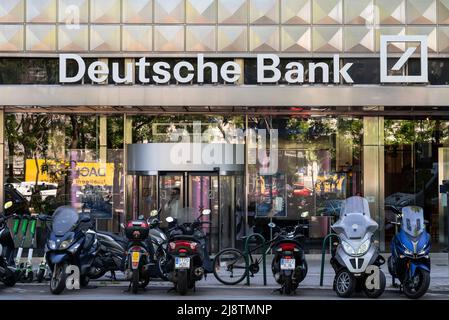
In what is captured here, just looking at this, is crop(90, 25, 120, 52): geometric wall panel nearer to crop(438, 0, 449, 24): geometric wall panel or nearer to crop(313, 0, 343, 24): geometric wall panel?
crop(313, 0, 343, 24): geometric wall panel

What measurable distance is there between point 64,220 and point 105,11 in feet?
21.5

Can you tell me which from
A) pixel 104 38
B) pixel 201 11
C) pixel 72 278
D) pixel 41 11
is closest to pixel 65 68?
pixel 104 38

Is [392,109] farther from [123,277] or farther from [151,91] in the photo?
[123,277]

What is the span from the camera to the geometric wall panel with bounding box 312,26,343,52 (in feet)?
50.5

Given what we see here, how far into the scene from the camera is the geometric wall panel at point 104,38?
15.3m

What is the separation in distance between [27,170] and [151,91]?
3.87m

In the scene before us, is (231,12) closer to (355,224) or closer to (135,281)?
(355,224)

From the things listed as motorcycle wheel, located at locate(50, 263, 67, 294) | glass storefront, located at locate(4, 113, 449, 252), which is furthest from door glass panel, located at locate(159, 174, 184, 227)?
motorcycle wheel, located at locate(50, 263, 67, 294)

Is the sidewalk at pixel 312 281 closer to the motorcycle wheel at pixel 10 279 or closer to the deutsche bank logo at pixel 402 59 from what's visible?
the motorcycle wheel at pixel 10 279

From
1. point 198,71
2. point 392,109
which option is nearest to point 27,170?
point 198,71

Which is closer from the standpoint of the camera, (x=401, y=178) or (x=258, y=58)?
(x=258, y=58)

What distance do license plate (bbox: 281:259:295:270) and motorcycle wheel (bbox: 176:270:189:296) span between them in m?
1.53

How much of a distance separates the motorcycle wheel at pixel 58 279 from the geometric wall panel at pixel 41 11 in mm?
7201

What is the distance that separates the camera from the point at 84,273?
10867 mm
